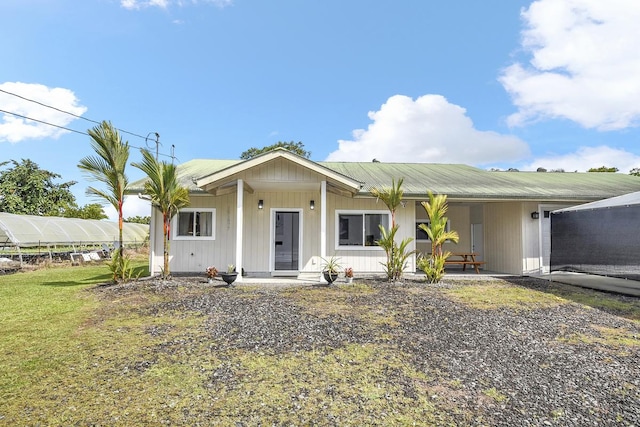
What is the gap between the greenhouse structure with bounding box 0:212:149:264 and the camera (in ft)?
47.0

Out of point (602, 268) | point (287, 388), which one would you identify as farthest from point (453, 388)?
point (602, 268)

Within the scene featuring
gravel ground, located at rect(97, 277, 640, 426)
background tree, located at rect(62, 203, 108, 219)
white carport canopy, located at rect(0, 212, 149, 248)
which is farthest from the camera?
background tree, located at rect(62, 203, 108, 219)

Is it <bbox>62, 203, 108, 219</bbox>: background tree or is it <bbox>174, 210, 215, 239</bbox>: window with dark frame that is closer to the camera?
<bbox>174, 210, 215, 239</bbox>: window with dark frame

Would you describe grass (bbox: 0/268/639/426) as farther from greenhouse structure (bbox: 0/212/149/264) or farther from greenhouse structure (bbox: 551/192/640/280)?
greenhouse structure (bbox: 0/212/149/264)

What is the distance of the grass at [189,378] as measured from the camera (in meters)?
2.67

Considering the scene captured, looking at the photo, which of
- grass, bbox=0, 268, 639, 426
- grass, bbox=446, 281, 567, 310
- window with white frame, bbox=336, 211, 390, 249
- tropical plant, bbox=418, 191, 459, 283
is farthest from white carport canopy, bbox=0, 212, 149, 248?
grass, bbox=446, 281, 567, 310

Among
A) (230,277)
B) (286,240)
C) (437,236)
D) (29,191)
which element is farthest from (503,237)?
(29,191)

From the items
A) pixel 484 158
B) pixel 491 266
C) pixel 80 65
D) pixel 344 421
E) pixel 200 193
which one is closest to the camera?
pixel 344 421

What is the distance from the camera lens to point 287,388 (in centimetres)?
313

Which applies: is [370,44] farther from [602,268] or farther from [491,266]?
[602,268]

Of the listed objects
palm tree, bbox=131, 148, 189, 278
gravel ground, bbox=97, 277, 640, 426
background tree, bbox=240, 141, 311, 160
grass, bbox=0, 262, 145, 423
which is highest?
background tree, bbox=240, 141, 311, 160

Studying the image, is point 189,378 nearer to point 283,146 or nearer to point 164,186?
point 164,186

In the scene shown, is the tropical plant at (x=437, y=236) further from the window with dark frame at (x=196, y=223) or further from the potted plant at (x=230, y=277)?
the window with dark frame at (x=196, y=223)

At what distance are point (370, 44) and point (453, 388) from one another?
48.7ft
